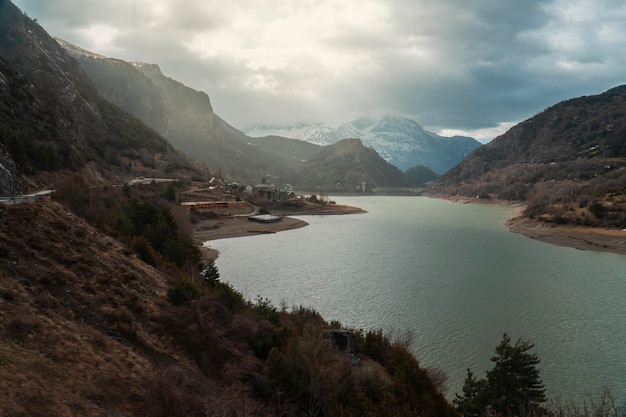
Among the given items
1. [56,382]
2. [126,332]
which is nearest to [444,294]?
[126,332]

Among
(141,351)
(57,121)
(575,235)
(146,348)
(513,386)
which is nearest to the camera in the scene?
(141,351)

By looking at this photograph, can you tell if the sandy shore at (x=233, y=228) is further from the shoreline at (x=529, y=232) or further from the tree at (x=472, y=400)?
the tree at (x=472, y=400)

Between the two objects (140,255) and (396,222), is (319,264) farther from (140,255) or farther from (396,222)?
(396,222)

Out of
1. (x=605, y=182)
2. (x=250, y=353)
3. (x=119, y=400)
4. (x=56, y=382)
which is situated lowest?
(x=250, y=353)

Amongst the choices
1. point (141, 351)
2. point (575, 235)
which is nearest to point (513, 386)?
point (141, 351)

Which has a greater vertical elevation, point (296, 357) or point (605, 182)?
point (605, 182)

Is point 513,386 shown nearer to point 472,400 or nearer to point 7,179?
point 472,400

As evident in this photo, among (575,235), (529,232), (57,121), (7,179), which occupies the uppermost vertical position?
(57,121)
